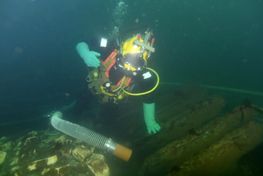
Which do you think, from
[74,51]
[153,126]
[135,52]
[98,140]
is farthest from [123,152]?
[74,51]

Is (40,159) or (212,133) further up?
(212,133)

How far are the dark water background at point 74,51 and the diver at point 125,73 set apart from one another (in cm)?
49

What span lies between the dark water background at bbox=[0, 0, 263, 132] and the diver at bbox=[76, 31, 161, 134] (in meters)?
0.49

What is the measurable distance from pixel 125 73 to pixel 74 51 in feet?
50.6

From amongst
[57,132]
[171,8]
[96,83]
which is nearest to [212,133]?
[96,83]

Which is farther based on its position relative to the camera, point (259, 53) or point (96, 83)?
point (259, 53)

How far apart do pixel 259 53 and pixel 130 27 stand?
19013mm

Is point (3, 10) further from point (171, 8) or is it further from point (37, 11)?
point (171, 8)

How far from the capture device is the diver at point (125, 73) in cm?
524

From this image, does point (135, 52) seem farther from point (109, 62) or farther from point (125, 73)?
point (109, 62)

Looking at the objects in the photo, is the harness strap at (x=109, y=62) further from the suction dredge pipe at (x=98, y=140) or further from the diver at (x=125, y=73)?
the suction dredge pipe at (x=98, y=140)

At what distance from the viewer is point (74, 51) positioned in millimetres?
20094

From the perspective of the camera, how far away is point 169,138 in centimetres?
588

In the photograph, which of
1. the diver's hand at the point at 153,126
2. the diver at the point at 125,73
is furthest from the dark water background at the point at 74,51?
the diver's hand at the point at 153,126
